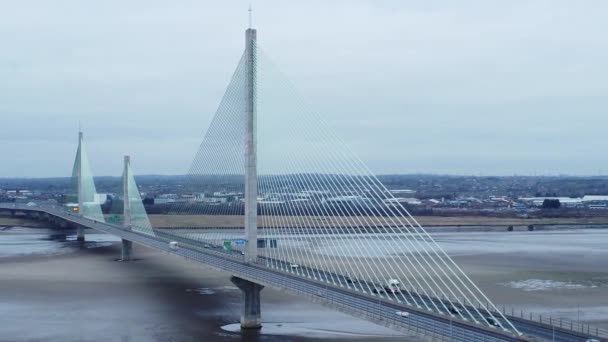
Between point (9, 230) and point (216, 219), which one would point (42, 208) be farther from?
point (216, 219)

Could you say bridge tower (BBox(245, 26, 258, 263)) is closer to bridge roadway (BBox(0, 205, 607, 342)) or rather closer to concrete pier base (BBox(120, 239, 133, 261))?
bridge roadway (BBox(0, 205, 607, 342))

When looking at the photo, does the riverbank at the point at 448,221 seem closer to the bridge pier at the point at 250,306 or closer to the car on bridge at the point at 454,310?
the bridge pier at the point at 250,306

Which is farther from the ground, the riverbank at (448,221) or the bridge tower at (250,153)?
the bridge tower at (250,153)

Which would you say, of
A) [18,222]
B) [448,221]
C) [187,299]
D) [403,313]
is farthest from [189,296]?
[18,222]

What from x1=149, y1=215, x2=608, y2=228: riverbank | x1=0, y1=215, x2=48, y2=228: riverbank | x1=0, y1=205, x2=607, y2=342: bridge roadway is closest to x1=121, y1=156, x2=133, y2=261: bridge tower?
x1=149, y1=215, x2=608, y2=228: riverbank

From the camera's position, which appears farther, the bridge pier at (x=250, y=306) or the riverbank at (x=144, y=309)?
the bridge pier at (x=250, y=306)

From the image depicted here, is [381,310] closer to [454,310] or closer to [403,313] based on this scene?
[403,313]

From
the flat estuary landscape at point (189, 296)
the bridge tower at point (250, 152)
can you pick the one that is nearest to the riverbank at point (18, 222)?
the flat estuary landscape at point (189, 296)
